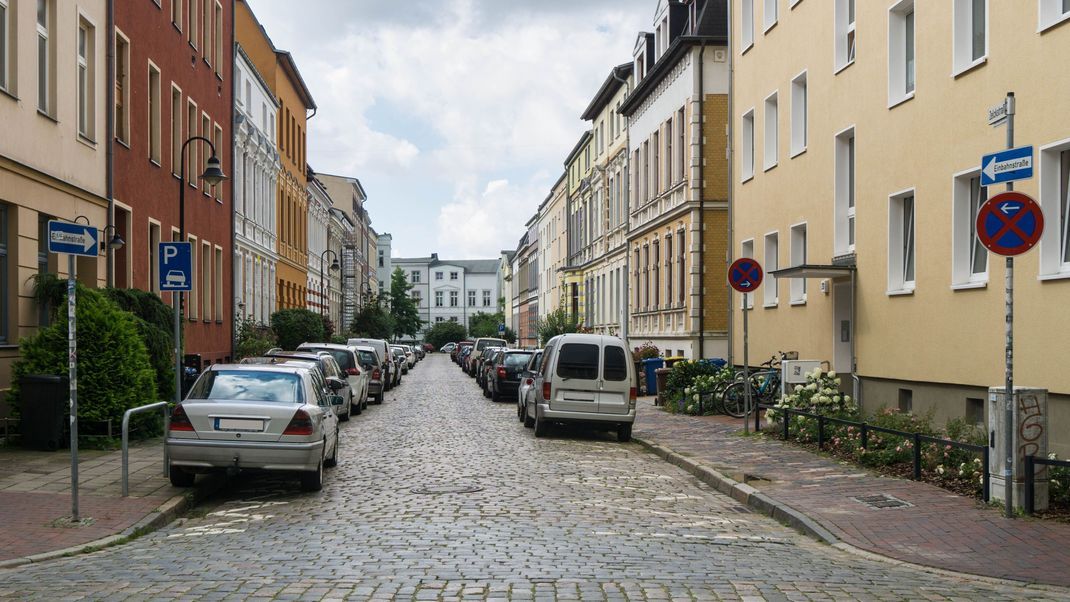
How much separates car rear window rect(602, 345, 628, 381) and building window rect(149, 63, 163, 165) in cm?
1231

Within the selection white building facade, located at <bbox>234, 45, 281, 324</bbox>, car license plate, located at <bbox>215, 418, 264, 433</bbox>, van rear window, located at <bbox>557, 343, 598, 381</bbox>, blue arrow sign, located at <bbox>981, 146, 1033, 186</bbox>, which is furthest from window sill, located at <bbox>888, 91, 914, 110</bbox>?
white building facade, located at <bbox>234, 45, 281, 324</bbox>

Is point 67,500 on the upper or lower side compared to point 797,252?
lower

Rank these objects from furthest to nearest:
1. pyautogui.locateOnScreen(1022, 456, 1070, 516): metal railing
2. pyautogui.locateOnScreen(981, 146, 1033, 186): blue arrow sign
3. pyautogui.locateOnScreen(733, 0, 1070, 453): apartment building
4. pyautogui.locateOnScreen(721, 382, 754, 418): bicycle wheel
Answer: pyautogui.locateOnScreen(721, 382, 754, 418): bicycle wheel → pyautogui.locateOnScreen(733, 0, 1070, 453): apartment building → pyautogui.locateOnScreen(1022, 456, 1070, 516): metal railing → pyautogui.locateOnScreen(981, 146, 1033, 186): blue arrow sign

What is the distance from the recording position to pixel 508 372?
111ft

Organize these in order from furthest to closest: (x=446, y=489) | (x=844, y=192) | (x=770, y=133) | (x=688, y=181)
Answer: (x=688, y=181) → (x=770, y=133) → (x=844, y=192) → (x=446, y=489)

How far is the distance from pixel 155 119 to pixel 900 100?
1649 cm

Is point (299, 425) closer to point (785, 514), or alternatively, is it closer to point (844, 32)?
point (785, 514)

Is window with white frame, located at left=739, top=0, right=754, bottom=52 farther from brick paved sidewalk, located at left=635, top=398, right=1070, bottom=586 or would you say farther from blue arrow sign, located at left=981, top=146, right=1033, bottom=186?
blue arrow sign, located at left=981, top=146, right=1033, bottom=186

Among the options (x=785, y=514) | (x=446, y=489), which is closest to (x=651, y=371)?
(x=446, y=489)

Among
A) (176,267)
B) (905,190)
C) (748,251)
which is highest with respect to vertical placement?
(905,190)

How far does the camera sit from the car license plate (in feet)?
41.1

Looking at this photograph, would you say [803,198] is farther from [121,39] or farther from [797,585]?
[797,585]

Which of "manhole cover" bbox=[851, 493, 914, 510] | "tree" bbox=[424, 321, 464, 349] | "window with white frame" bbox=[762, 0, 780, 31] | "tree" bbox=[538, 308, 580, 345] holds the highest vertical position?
"window with white frame" bbox=[762, 0, 780, 31]

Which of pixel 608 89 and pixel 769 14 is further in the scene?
pixel 608 89
